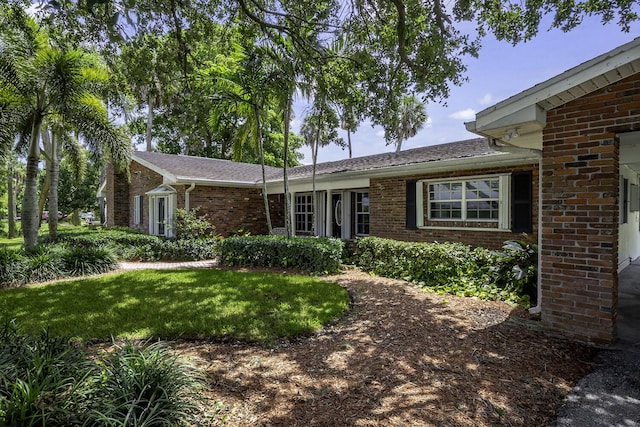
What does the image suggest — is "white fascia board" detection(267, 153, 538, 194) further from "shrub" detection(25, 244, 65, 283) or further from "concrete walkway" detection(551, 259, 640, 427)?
"shrub" detection(25, 244, 65, 283)

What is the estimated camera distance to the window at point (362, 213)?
1337 centimetres

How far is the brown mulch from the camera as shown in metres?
2.88

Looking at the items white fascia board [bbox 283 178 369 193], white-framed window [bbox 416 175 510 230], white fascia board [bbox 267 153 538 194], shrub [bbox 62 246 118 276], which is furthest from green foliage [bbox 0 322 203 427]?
white fascia board [bbox 283 178 369 193]

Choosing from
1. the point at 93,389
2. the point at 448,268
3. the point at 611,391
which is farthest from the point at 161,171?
the point at 611,391

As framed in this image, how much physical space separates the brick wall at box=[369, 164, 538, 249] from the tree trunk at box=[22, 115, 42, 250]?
10141mm

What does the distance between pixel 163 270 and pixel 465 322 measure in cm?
796

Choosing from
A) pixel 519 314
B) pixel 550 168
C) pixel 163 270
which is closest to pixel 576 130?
pixel 550 168

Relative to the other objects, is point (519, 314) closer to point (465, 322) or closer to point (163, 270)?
point (465, 322)

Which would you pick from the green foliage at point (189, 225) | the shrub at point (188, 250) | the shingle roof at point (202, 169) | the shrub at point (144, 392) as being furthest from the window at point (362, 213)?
the shrub at point (144, 392)

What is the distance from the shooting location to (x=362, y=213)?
44.1 ft

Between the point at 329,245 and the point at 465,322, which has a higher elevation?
the point at 329,245

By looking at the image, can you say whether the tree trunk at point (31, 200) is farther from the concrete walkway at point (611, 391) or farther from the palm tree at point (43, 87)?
the concrete walkway at point (611, 391)

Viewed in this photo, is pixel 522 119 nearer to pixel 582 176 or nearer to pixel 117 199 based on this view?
pixel 582 176

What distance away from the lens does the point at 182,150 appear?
34.4 metres
